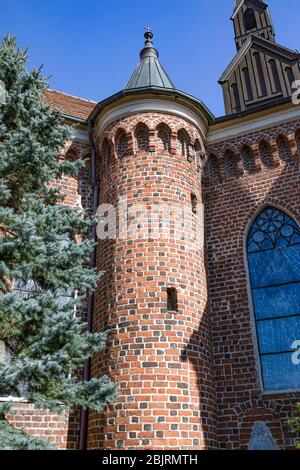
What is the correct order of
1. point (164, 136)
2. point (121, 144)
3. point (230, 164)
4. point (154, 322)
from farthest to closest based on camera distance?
1. point (230, 164)
2. point (121, 144)
3. point (164, 136)
4. point (154, 322)

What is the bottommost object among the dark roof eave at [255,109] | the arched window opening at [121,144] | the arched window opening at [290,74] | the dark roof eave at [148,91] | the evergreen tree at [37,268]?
the evergreen tree at [37,268]

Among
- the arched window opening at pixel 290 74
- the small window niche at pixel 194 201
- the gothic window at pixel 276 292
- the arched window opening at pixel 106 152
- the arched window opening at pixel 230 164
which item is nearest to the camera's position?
the gothic window at pixel 276 292

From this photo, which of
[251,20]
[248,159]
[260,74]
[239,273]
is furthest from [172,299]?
[251,20]

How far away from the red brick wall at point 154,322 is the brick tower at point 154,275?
2cm

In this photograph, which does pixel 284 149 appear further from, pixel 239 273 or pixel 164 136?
pixel 239 273

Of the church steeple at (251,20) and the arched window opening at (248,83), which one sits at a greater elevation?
the church steeple at (251,20)

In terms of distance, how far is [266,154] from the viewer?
10.6 meters

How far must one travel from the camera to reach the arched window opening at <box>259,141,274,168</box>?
34.2ft

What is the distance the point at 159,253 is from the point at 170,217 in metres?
0.88

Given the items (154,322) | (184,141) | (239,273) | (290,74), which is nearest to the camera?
(154,322)

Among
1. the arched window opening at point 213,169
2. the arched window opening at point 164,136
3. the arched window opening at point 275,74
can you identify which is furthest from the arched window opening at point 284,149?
the arched window opening at point 275,74

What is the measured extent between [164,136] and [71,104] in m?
4.74

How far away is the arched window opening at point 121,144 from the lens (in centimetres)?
997

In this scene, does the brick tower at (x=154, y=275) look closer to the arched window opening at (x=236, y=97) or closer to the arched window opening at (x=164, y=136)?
the arched window opening at (x=164, y=136)
